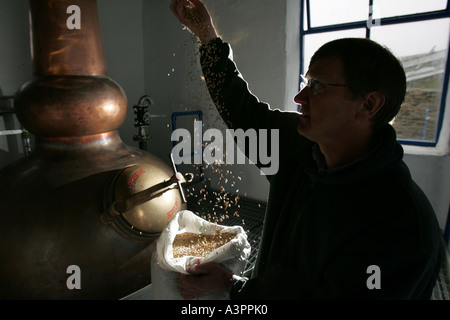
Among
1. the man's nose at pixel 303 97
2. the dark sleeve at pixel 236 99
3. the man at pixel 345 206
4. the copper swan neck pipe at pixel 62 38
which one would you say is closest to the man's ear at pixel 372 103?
the man at pixel 345 206

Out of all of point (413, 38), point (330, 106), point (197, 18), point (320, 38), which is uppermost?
point (320, 38)

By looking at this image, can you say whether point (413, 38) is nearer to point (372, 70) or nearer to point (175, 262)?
point (372, 70)

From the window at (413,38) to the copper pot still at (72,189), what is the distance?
6.80 ft

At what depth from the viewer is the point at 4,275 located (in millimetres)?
1131

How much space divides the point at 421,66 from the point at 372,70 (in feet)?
6.06

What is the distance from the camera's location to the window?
2086 millimetres

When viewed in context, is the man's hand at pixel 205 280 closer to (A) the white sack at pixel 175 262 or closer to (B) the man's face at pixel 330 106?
(A) the white sack at pixel 175 262

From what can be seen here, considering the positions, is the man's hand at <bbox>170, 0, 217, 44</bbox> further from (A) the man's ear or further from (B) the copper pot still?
(A) the man's ear

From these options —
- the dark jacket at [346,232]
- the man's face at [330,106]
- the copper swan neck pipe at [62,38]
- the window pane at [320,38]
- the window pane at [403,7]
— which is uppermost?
the window pane at [403,7]

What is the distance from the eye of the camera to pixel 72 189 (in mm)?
1196

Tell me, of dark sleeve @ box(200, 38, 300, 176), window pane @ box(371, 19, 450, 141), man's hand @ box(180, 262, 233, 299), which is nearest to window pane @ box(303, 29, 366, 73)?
window pane @ box(371, 19, 450, 141)

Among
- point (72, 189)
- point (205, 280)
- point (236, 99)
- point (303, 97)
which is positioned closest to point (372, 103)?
point (303, 97)

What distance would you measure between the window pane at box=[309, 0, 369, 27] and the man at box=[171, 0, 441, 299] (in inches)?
72.6

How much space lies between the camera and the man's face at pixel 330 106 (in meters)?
0.87
